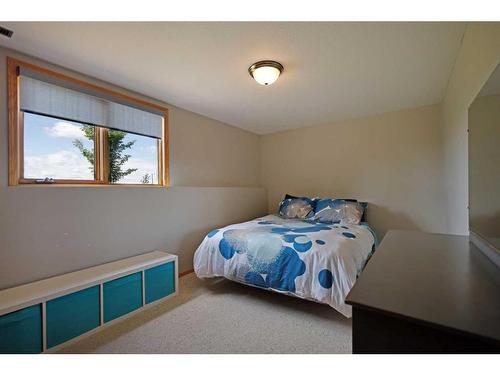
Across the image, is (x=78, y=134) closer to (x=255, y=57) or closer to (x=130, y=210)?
(x=130, y=210)

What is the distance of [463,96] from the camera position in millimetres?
1707

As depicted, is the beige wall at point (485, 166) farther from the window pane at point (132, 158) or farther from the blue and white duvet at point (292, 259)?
the window pane at point (132, 158)

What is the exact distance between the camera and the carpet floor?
4.87ft

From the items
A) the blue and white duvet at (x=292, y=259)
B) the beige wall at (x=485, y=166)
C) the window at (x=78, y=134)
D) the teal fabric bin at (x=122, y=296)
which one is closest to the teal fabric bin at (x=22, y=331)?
the teal fabric bin at (x=122, y=296)

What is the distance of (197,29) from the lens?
148 cm

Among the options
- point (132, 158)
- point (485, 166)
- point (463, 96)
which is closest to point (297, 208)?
point (463, 96)

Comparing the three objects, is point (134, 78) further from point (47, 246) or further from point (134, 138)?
point (47, 246)

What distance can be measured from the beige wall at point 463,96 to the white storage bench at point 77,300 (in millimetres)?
2519

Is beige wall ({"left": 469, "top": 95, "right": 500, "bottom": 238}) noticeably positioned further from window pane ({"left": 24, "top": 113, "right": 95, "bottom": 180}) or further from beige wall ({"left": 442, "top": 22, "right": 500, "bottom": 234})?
window pane ({"left": 24, "top": 113, "right": 95, "bottom": 180})

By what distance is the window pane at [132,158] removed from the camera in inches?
91.6

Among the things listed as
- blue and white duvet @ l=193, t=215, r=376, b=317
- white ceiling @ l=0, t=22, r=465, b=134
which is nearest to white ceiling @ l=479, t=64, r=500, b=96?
white ceiling @ l=0, t=22, r=465, b=134

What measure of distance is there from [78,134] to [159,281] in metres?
1.51
